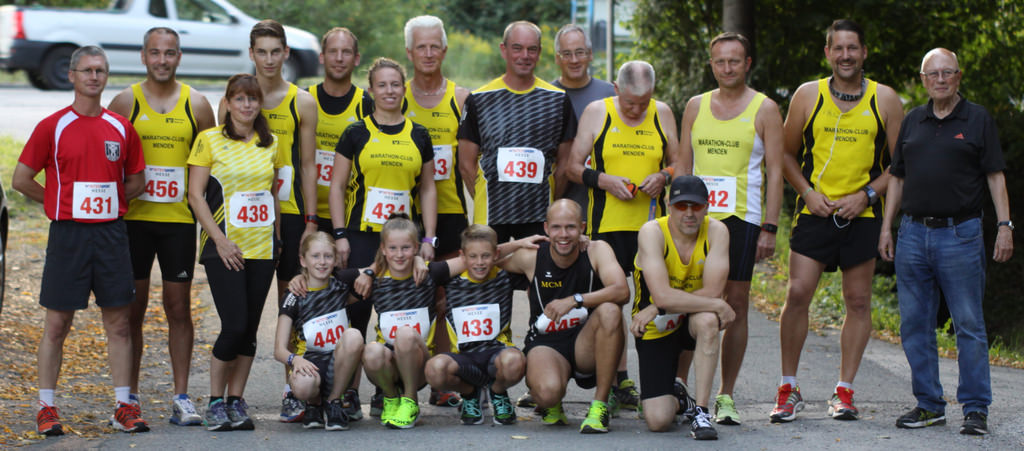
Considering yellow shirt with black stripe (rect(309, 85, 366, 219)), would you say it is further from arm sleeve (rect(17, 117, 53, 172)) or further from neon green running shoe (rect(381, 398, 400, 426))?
arm sleeve (rect(17, 117, 53, 172))

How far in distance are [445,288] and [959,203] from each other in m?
2.70

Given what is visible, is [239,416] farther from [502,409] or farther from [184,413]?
[502,409]

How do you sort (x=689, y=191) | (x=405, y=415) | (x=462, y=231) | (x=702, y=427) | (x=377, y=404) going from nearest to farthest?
(x=702, y=427) → (x=689, y=191) → (x=405, y=415) → (x=377, y=404) → (x=462, y=231)

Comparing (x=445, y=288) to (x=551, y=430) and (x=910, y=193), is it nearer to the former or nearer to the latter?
(x=551, y=430)

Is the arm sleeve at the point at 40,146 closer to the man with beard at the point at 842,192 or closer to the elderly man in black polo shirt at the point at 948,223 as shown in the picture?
the man with beard at the point at 842,192

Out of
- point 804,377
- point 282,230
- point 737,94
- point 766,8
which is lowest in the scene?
point 804,377

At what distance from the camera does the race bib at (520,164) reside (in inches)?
260

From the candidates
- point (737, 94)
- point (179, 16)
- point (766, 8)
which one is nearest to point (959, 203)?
point (737, 94)

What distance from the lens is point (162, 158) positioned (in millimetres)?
6188

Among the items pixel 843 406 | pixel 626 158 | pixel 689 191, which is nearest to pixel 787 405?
pixel 843 406

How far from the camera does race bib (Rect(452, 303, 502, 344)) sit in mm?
6273

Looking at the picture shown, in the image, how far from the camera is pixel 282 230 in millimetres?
6434

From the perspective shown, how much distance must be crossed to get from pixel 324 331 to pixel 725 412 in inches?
84.8

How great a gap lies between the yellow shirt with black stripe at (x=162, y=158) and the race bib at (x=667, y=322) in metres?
2.52
